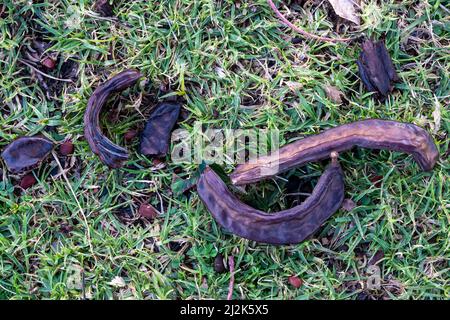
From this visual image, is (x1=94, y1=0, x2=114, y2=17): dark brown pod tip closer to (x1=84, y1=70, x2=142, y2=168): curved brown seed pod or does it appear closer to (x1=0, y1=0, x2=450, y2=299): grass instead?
(x1=0, y1=0, x2=450, y2=299): grass

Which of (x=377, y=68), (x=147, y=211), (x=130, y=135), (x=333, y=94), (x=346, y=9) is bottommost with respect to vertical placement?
(x=147, y=211)

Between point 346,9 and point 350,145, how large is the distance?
0.89m

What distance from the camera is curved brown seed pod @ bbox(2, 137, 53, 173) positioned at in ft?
11.8

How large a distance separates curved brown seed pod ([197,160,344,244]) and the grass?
16 centimetres

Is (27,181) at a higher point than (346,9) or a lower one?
lower

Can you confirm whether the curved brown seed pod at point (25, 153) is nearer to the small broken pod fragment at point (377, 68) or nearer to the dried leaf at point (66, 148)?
the dried leaf at point (66, 148)

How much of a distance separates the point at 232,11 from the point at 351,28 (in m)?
0.76

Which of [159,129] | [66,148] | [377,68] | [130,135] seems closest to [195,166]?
[159,129]

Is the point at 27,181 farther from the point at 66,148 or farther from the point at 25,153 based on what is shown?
the point at 66,148

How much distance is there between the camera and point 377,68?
138 inches

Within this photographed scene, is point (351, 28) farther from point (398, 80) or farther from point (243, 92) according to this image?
point (243, 92)

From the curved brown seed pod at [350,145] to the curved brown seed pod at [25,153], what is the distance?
1.22 metres
